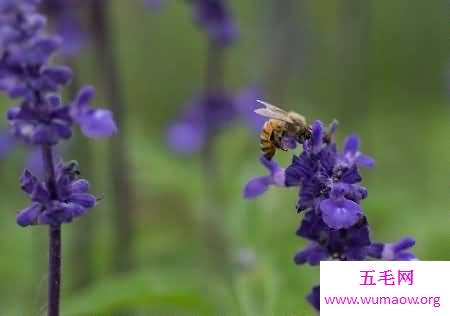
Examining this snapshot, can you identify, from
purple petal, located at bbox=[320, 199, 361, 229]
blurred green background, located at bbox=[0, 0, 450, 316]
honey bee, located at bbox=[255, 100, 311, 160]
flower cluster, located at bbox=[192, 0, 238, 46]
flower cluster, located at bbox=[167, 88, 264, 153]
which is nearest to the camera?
purple petal, located at bbox=[320, 199, 361, 229]

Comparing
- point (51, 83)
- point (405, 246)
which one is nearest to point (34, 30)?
point (51, 83)

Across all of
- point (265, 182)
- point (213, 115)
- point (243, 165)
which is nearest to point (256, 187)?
point (265, 182)

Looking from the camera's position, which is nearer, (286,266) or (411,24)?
(286,266)

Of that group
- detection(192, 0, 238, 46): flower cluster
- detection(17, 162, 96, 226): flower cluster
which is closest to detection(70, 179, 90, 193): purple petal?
detection(17, 162, 96, 226): flower cluster

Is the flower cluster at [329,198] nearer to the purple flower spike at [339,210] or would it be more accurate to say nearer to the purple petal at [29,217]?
the purple flower spike at [339,210]

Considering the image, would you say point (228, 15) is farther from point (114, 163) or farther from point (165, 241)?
point (165, 241)

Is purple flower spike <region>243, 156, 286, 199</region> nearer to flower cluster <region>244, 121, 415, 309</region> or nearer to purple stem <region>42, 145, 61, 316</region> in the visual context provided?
flower cluster <region>244, 121, 415, 309</region>

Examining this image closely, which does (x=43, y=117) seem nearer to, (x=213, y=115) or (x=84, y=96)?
(x=84, y=96)
